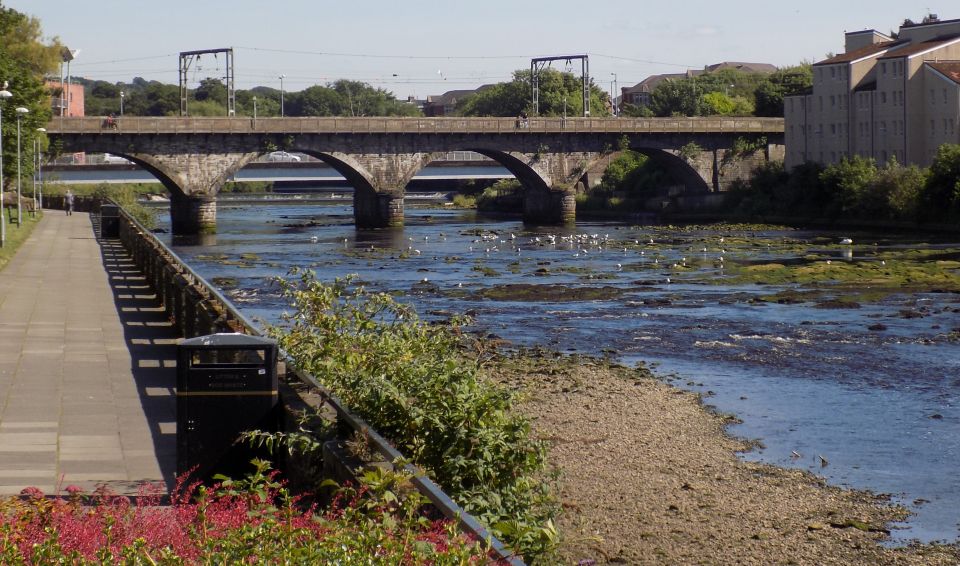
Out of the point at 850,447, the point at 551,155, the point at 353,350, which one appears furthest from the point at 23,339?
the point at 551,155

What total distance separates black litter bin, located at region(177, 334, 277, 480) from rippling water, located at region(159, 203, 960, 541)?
7.56 meters

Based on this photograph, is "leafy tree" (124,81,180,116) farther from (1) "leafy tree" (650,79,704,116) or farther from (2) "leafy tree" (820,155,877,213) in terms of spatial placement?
(2) "leafy tree" (820,155,877,213)

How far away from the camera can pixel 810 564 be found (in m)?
13.5

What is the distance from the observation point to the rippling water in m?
18.6

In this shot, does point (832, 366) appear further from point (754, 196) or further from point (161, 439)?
point (754, 196)

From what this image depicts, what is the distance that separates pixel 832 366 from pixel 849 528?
12.1 m

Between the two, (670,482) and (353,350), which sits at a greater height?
(353,350)

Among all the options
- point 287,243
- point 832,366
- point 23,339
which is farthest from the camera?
point 287,243

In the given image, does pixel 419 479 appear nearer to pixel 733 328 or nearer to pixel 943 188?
pixel 733 328

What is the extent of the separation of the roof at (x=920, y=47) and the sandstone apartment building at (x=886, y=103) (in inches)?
2.8

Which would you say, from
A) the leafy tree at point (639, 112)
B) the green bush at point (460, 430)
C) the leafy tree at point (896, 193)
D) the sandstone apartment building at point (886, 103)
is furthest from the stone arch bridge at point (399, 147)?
the green bush at point (460, 430)

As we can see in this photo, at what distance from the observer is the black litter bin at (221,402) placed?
439 inches

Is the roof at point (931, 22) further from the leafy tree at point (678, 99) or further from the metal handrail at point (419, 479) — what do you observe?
the metal handrail at point (419, 479)

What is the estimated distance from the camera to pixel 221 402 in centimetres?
1123
